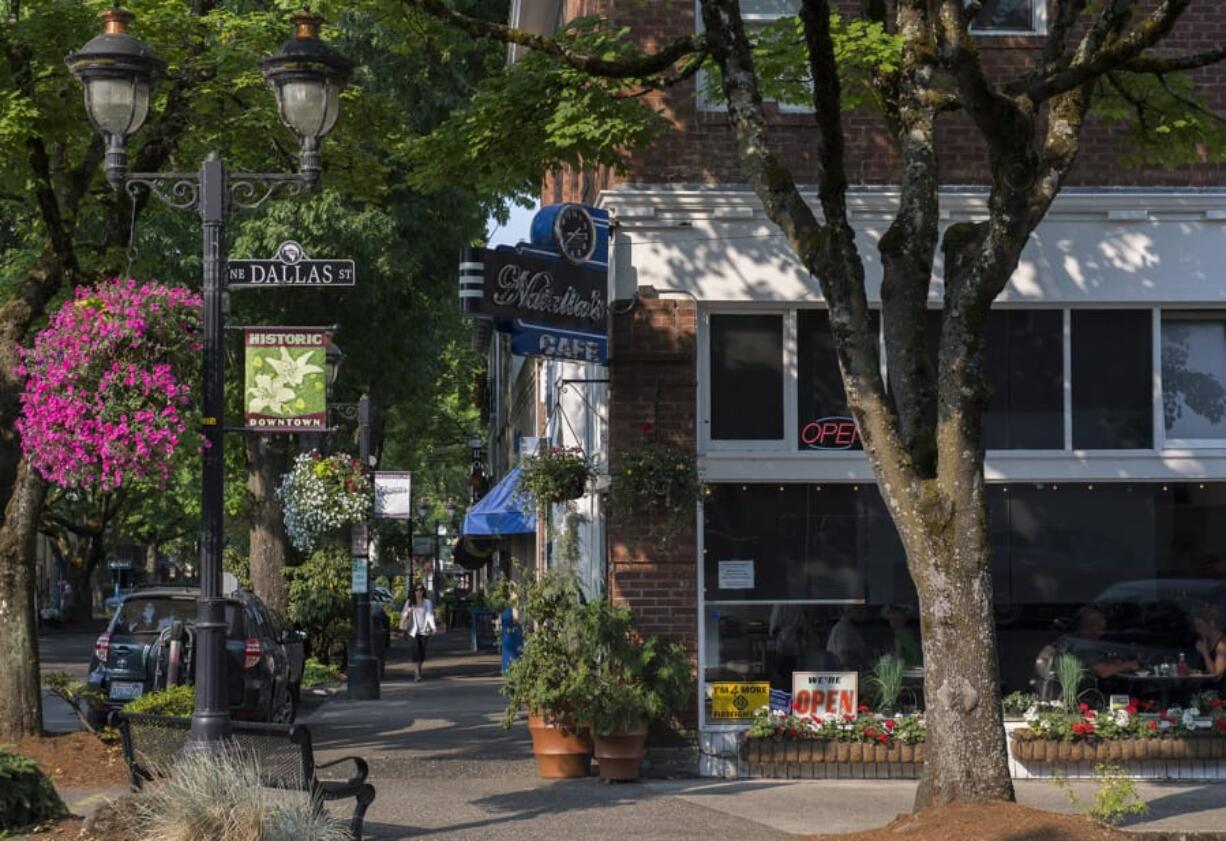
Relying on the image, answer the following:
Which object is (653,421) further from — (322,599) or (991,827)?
(322,599)

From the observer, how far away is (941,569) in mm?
10102

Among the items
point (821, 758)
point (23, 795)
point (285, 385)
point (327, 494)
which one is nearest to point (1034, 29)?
point (821, 758)

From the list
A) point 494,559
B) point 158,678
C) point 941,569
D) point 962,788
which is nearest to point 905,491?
point 941,569

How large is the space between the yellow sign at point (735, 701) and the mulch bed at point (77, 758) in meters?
5.10

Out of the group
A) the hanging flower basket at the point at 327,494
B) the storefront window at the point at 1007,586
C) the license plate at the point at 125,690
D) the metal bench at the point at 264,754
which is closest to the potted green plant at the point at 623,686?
the storefront window at the point at 1007,586

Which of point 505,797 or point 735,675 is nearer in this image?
point 505,797

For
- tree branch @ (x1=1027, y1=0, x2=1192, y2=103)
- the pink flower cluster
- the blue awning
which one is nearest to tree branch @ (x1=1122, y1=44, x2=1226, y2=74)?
tree branch @ (x1=1027, y1=0, x2=1192, y2=103)

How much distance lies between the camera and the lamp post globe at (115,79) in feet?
34.8

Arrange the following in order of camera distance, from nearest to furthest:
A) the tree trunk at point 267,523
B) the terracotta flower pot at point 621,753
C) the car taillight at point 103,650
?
the terracotta flower pot at point 621,753
the car taillight at point 103,650
the tree trunk at point 267,523

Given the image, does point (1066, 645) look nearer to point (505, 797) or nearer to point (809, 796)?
point (809, 796)

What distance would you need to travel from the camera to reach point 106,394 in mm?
11148

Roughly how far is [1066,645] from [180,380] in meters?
8.12

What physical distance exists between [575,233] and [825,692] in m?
4.61

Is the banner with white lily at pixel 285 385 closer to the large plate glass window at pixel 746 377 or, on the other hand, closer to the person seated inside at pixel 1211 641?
the large plate glass window at pixel 746 377
